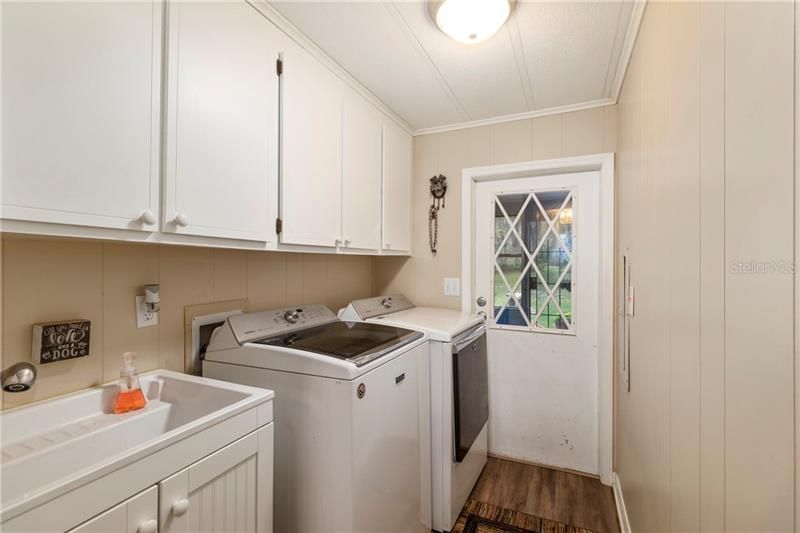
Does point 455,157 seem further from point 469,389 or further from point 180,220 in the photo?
point 180,220

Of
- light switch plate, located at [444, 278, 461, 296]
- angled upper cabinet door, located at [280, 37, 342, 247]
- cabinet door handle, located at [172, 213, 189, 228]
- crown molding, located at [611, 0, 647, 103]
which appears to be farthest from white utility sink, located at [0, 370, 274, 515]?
crown molding, located at [611, 0, 647, 103]

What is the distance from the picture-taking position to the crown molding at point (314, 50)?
1.40 m

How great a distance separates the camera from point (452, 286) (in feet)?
8.50

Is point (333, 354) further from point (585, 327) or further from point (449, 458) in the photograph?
point (585, 327)

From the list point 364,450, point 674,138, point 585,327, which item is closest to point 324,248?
point 364,450

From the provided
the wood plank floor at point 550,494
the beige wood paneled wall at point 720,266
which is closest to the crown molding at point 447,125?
the beige wood paneled wall at point 720,266

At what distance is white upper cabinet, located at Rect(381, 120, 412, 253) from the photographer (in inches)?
91.3

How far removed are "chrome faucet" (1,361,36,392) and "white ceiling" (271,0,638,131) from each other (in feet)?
4.71

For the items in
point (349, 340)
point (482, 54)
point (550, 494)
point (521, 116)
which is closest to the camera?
point (349, 340)

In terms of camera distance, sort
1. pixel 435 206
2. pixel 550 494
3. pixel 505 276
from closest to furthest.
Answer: pixel 550 494
pixel 505 276
pixel 435 206

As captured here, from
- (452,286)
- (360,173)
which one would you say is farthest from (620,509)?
(360,173)

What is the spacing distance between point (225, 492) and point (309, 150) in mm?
1303

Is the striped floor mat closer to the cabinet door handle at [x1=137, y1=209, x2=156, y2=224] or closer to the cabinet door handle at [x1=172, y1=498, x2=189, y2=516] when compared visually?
the cabinet door handle at [x1=172, y1=498, x2=189, y2=516]

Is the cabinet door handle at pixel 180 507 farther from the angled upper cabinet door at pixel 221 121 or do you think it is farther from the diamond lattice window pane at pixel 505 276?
the diamond lattice window pane at pixel 505 276
